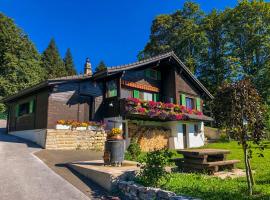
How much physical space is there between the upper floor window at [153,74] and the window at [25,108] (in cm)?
994

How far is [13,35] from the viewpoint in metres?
38.9

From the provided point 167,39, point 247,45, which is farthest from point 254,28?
point 167,39

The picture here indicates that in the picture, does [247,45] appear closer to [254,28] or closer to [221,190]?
[254,28]

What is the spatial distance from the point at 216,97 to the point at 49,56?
58.0m

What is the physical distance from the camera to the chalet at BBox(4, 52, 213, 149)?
17.6m

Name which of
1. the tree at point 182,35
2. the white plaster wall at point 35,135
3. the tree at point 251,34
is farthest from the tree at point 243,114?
the tree at point 182,35

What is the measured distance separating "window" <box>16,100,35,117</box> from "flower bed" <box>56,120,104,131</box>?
3.44 meters

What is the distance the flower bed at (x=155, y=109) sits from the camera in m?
18.6

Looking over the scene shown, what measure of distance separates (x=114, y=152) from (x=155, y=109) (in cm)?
1033

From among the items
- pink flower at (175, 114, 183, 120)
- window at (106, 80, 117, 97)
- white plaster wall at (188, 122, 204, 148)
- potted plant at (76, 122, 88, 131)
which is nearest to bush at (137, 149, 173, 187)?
potted plant at (76, 122, 88, 131)

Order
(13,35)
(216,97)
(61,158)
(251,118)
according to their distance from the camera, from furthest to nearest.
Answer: (13,35)
(61,158)
(216,97)
(251,118)

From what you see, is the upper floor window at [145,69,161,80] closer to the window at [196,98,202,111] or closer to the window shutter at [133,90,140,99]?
the window shutter at [133,90,140,99]

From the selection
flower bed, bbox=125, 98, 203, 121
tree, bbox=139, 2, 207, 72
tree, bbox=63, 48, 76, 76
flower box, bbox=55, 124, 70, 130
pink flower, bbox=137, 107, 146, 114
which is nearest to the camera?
flower box, bbox=55, 124, 70, 130

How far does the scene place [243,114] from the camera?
6680mm
